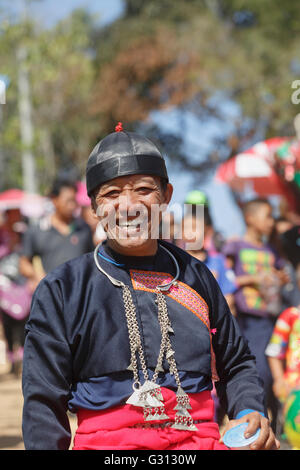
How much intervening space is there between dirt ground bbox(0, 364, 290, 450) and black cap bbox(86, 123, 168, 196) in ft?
10.8

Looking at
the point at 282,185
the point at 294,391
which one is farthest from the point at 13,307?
the point at 294,391

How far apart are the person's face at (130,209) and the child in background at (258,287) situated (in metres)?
3.67

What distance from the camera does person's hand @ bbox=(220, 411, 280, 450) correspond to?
2.34 m

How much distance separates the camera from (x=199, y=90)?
23.9 metres

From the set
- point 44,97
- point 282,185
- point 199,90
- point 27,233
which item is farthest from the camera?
point 199,90

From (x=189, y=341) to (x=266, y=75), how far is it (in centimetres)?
2063

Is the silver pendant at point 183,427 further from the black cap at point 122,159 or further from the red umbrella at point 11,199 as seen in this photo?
the red umbrella at point 11,199

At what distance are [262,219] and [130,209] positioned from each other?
450 centimetres

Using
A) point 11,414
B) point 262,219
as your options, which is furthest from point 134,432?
point 11,414

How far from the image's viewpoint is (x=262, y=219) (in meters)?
6.97

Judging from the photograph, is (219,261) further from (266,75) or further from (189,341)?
(266,75)

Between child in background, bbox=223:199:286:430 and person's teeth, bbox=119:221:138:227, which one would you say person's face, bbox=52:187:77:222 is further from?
person's teeth, bbox=119:221:138:227

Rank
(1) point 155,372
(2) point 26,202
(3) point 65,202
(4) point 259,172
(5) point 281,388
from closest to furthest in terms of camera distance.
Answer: (1) point 155,372 → (5) point 281,388 → (3) point 65,202 → (4) point 259,172 → (2) point 26,202

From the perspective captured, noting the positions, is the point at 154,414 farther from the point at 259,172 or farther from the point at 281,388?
the point at 259,172
